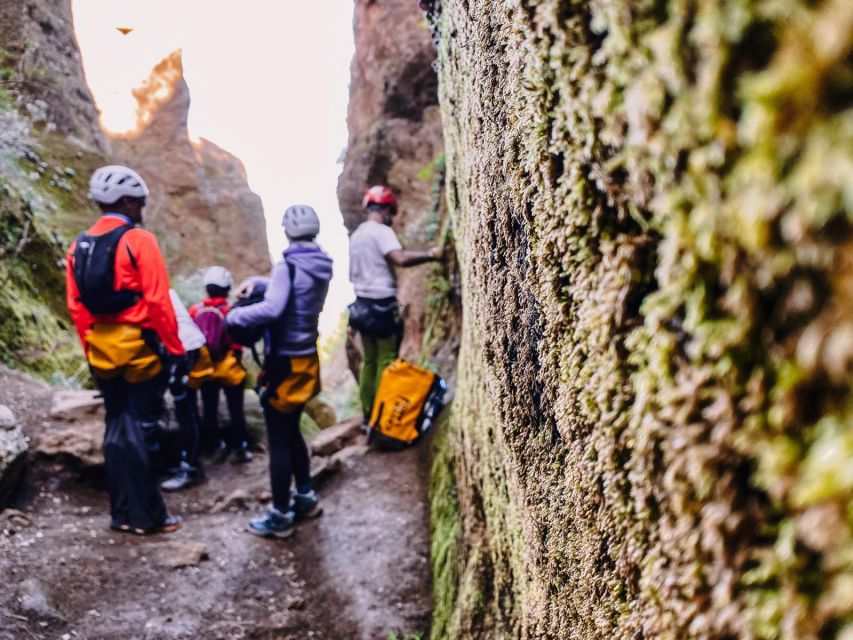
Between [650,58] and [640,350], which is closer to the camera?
[650,58]

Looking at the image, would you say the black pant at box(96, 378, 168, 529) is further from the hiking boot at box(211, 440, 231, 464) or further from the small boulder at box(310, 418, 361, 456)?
the hiking boot at box(211, 440, 231, 464)

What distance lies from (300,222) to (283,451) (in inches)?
73.2

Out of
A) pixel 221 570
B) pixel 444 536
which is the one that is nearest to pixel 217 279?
pixel 221 570

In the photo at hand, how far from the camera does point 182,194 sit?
57.8 feet

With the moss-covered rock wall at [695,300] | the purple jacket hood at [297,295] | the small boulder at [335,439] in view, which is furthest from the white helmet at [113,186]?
the moss-covered rock wall at [695,300]

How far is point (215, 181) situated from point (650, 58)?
71.2ft

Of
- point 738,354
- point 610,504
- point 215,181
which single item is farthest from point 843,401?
point 215,181

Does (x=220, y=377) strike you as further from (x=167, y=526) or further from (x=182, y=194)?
(x=182, y=194)

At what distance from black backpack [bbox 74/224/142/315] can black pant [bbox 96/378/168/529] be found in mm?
655

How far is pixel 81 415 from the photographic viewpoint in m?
5.64

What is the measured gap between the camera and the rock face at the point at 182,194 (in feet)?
55.7

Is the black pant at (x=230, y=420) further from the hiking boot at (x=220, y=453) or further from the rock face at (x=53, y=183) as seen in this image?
the rock face at (x=53, y=183)

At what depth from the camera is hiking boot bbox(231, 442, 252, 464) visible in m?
7.03

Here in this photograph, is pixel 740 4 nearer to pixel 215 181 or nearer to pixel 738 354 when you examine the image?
pixel 738 354
